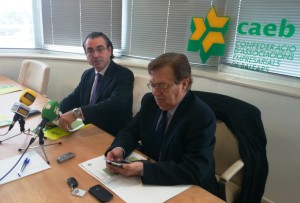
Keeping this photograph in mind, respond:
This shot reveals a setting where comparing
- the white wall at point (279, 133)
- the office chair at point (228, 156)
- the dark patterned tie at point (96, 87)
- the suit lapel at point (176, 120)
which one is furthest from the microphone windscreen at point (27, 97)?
the white wall at point (279, 133)

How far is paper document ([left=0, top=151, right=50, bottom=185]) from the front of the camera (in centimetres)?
109

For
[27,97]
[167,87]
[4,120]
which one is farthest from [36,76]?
[167,87]

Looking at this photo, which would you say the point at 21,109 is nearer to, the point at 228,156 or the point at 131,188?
the point at 131,188

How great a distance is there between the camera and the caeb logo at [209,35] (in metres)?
2.11

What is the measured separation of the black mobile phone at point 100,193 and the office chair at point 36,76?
5.65 feet

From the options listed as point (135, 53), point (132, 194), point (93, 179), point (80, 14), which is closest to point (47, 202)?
point (93, 179)

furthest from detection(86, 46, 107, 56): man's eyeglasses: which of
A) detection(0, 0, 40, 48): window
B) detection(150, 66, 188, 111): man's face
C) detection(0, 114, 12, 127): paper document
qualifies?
detection(0, 0, 40, 48): window

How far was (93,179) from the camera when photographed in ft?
3.56

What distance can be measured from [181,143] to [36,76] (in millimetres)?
1925

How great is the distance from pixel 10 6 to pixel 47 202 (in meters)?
2.87

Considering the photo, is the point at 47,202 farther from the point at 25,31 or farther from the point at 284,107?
the point at 25,31

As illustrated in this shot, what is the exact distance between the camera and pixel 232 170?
1314 millimetres

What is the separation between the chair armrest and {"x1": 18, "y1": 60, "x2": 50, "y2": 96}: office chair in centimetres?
190

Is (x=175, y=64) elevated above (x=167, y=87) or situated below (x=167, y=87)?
above
